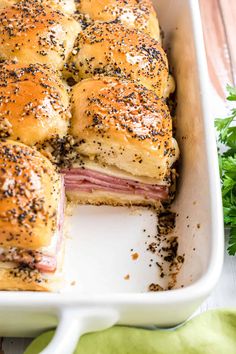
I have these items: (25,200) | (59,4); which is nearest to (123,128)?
(25,200)

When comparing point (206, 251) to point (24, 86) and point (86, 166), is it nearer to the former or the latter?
point (86, 166)

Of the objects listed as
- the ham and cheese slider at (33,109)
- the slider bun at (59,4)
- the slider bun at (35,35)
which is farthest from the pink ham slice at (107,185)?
the slider bun at (59,4)

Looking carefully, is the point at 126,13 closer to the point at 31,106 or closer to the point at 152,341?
the point at 31,106

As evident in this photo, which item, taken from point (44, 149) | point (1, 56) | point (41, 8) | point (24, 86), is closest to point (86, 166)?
point (44, 149)

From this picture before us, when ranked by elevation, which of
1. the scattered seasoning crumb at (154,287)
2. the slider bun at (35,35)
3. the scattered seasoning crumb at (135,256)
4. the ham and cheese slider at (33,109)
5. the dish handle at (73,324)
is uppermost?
the slider bun at (35,35)

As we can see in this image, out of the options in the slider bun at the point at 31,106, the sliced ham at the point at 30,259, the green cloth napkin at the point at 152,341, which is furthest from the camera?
the slider bun at the point at 31,106

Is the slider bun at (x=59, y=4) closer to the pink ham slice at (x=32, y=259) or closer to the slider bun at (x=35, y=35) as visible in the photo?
the slider bun at (x=35, y=35)
